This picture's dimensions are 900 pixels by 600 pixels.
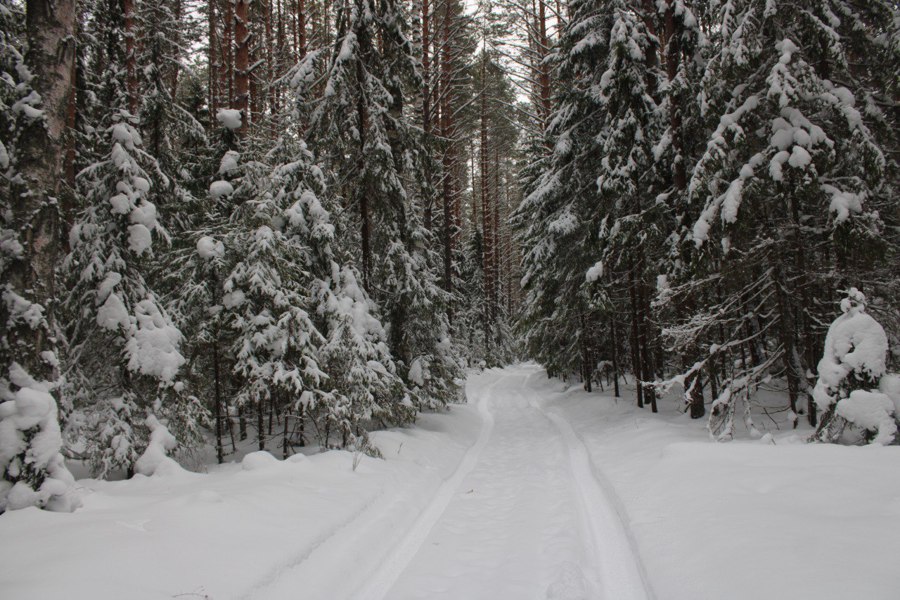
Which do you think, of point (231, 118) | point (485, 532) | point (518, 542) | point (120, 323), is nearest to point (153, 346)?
point (120, 323)

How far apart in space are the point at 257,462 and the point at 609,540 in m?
5.53

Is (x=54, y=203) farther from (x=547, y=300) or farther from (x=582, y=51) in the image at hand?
(x=547, y=300)

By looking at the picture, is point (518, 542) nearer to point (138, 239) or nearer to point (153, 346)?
point (153, 346)

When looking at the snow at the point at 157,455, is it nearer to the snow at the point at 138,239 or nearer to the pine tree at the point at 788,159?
the snow at the point at 138,239

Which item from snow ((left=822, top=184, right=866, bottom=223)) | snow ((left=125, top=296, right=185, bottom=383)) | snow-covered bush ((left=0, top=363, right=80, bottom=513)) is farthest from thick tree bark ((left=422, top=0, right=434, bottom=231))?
snow-covered bush ((left=0, top=363, right=80, bottom=513))

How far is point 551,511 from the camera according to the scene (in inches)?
269

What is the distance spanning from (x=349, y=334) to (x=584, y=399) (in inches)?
464

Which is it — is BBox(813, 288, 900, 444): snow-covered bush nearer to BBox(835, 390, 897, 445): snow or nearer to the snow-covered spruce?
BBox(835, 390, 897, 445): snow

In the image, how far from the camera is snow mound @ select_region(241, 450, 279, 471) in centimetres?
752

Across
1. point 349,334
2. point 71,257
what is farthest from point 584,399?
point 71,257

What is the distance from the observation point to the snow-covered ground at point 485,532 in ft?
Answer: 12.3

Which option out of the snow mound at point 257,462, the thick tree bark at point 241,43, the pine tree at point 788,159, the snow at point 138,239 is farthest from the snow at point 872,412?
the thick tree bark at point 241,43

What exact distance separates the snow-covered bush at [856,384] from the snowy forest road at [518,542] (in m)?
3.52

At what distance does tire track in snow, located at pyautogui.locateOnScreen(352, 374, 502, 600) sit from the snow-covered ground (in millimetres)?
32
